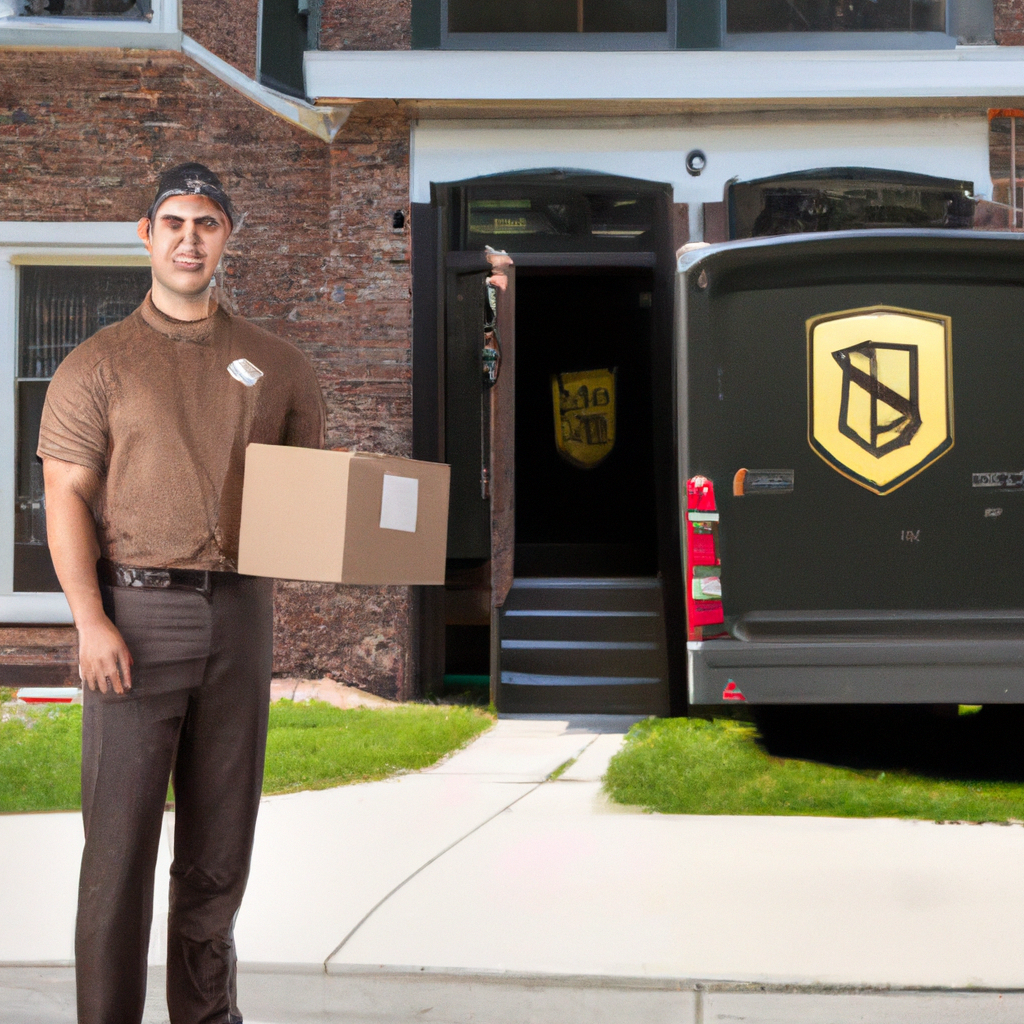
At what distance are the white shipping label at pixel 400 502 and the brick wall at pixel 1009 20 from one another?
825cm

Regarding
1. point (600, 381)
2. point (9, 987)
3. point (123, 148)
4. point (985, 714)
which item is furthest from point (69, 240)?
point (985, 714)

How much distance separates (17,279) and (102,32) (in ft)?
6.64

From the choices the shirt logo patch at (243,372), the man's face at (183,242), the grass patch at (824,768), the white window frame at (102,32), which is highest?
the white window frame at (102,32)

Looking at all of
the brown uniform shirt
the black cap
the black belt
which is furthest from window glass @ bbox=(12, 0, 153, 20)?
the black belt

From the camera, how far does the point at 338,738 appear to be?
7.36m

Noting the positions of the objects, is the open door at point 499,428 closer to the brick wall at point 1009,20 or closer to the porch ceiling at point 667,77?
the porch ceiling at point 667,77

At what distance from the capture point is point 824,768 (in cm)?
652

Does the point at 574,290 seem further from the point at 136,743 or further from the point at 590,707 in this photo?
the point at 136,743

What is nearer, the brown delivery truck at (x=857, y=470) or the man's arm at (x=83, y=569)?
the man's arm at (x=83, y=569)

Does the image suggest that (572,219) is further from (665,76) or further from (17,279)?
(17,279)

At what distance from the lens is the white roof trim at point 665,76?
9055mm

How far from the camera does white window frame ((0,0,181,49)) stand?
30.8 feet

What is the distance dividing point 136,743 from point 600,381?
9.53 meters

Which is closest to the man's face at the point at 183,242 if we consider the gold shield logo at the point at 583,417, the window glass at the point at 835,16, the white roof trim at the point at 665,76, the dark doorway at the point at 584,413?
the white roof trim at the point at 665,76
